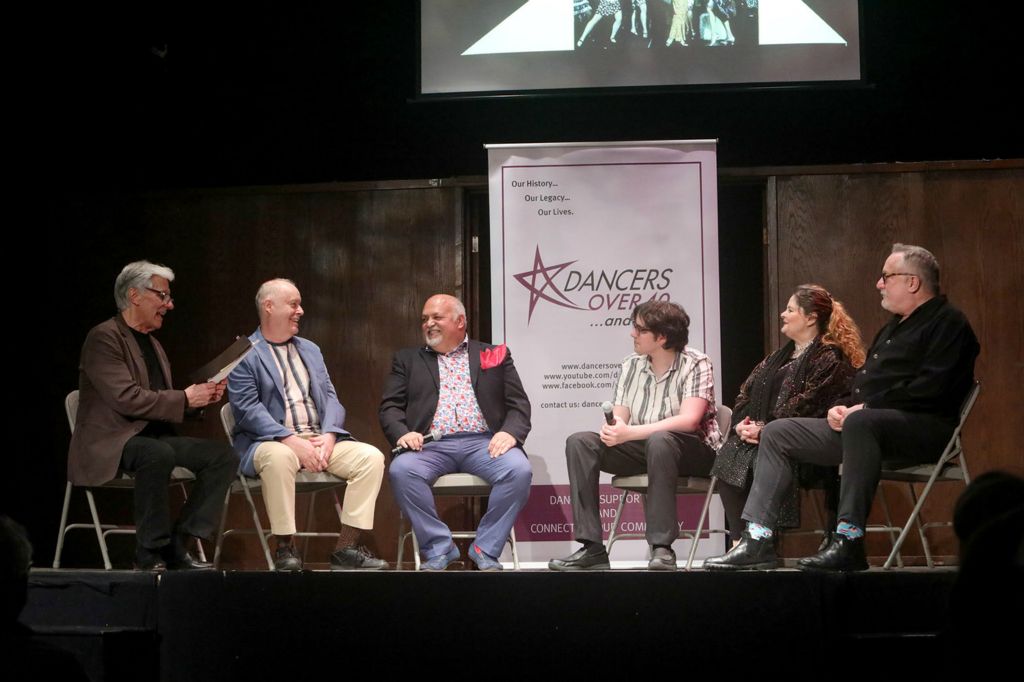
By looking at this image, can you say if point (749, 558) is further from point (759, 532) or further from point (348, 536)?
point (348, 536)

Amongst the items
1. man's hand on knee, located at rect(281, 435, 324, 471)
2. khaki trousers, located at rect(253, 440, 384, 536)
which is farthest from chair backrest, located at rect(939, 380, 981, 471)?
man's hand on knee, located at rect(281, 435, 324, 471)

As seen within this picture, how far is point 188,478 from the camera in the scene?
4617mm

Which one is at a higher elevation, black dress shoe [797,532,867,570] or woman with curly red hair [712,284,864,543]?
woman with curly red hair [712,284,864,543]

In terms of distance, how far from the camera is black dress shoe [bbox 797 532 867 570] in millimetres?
3742

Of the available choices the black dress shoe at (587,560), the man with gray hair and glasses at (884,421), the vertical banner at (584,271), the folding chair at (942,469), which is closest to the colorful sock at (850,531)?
the man with gray hair and glasses at (884,421)

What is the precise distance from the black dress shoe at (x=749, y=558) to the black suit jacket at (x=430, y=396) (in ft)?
3.74

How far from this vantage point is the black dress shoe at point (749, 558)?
398 centimetres

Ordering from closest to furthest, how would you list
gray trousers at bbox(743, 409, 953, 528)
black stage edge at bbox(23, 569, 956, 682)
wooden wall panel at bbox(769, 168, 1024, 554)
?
black stage edge at bbox(23, 569, 956, 682) < gray trousers at bbox(743, 409, 953, 528) < wooden wall panel at bbox(769, 168, 1024, 554)

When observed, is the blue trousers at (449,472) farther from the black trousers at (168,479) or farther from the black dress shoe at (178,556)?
the black dress shoe at (178,556)

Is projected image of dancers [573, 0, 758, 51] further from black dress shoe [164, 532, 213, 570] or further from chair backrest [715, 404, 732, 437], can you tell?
black dress shoe [164, 532, 213, 570]

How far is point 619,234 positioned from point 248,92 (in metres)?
2.27

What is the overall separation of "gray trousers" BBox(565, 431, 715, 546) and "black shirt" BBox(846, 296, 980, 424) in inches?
28.9

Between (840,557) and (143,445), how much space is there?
2.59 m

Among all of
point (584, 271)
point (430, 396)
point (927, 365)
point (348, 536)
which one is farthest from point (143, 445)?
point (927, 365)
